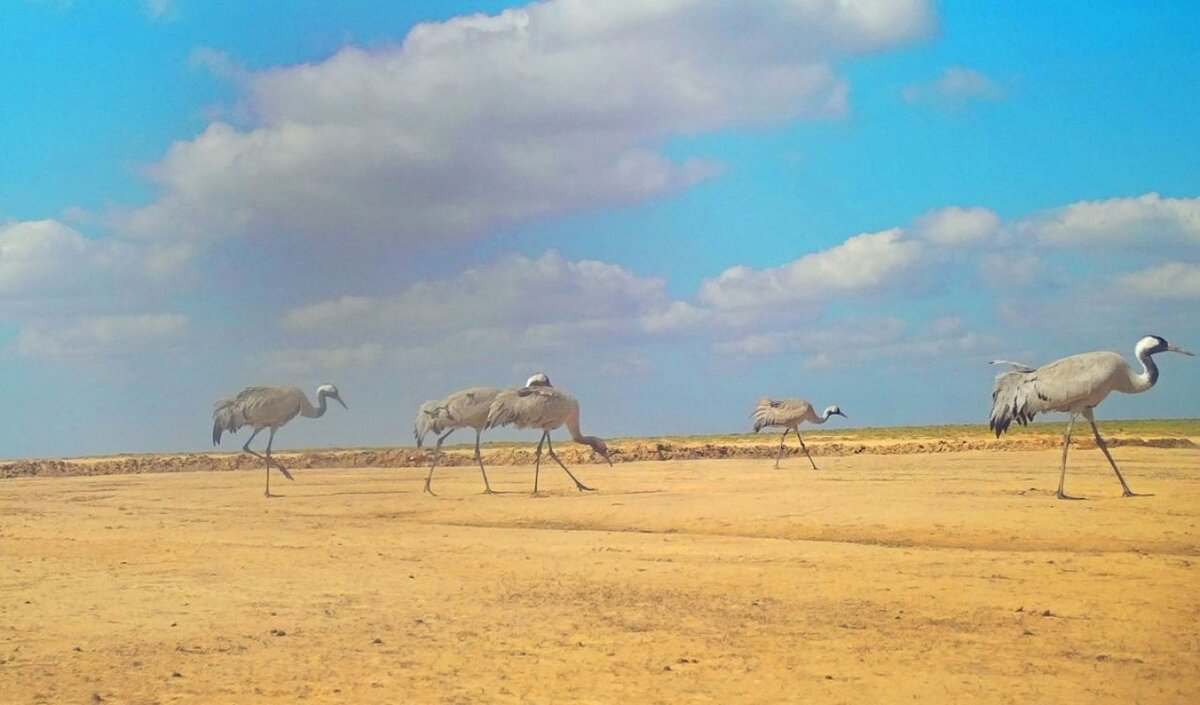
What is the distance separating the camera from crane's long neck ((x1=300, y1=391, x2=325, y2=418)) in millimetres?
27734

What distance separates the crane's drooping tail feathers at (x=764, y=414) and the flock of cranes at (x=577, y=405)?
0.03 m

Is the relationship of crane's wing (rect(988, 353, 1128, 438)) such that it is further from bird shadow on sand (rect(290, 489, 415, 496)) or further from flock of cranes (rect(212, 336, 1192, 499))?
bird shadow on sand (rect(290, 489, 415, 496))

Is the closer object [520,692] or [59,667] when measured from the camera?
[520,692]

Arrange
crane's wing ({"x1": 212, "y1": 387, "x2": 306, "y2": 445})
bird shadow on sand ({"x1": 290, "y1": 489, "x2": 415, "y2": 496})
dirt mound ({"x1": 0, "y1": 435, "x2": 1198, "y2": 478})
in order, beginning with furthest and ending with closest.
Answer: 1. dirt mound ({"x1": 0, "y1": 435, "x2": 1198, "y2": 478})
2. crane's wing ({"x1": 212, "y1": 387, "x2": 306, "y2": 445})
3. bird shadow on sand ({"x1": 290, "y1": 489, "x2": 415, "y2": 496})

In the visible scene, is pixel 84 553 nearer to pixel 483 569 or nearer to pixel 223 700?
pixel 483 569

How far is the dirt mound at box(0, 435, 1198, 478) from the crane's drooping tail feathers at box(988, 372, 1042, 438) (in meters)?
14.8

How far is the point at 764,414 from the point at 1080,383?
480 inches

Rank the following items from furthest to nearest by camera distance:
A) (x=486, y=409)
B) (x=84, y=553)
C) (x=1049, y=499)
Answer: (x=486, y=409) < (x=1049, y=499) < (x=84, y=553)

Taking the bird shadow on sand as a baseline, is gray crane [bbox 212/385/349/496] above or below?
above

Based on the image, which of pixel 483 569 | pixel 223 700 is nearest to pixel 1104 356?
pixel 483 569

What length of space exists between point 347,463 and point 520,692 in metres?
35.4

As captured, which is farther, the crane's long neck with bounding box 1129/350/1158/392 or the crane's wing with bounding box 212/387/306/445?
the crane's wing with bounding box 212/387/306/445

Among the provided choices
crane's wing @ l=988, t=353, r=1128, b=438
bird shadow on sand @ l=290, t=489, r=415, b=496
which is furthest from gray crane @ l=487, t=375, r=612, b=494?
crane's wing @ l=988, t=353, r=1128, b=438

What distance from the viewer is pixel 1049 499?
17312 millimetres
